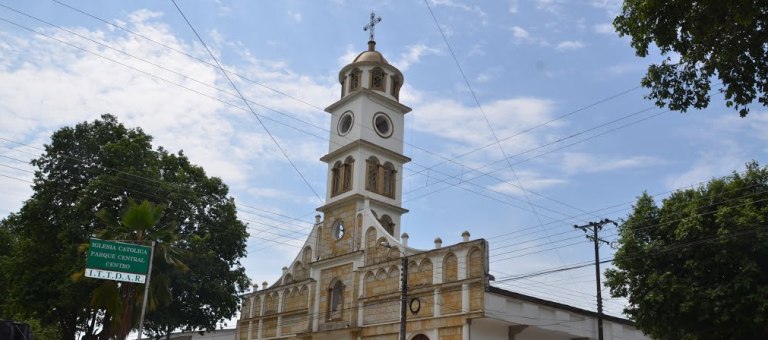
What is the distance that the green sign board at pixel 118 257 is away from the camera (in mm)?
18266

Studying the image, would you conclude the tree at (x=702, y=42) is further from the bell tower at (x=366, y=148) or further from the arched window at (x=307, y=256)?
the arched window at (x=307, y=256)

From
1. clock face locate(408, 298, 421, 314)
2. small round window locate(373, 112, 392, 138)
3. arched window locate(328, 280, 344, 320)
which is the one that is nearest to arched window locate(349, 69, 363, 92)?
small round window locate(373, 112, 392, 138)

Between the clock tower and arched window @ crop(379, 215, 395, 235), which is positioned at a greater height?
the clock tower

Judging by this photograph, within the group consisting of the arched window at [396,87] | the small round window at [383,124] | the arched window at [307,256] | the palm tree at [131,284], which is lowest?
the palm tree at [131,284]


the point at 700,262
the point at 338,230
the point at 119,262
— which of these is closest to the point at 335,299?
the point at 338,230

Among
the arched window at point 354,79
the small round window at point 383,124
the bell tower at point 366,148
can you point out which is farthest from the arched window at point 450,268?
the arched window at point 354,79

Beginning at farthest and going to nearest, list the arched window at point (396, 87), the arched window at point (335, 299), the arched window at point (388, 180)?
the arched window at point (396, 87), the arched window at point (388, 180), the arched window at point (335, 299)

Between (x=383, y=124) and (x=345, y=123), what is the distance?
6.86 feet

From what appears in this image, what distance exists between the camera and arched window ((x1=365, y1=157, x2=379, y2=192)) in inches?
1333

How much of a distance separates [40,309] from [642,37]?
2742 cm

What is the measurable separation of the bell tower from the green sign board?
14.6 metres

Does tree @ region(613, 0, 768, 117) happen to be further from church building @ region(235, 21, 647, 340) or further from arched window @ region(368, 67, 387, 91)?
arched window @ region(368, 67, 387, 91)

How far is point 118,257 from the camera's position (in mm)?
18578

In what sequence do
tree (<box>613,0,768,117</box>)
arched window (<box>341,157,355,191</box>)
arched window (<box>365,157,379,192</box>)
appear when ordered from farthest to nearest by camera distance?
arched window (<box>341,157,355,191</box>)
arched window (<box>365,157,379,192</box>)
tree (<box>613,0,768,117</box>)
